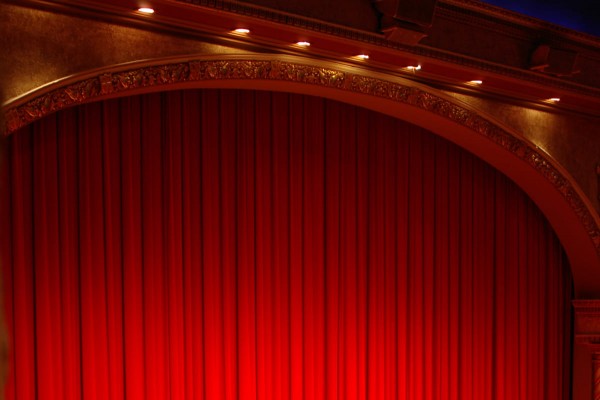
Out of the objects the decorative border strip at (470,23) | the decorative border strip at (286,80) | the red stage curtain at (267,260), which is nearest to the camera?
the decorative border strip at (286,80)

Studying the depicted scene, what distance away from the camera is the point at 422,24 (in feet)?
10.8

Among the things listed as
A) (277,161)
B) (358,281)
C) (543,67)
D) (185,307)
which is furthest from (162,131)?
(543,67)

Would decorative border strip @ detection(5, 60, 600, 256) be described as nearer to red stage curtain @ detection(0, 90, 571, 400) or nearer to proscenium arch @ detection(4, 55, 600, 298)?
proscenium arch @ detection(4, 55, 600, 298)

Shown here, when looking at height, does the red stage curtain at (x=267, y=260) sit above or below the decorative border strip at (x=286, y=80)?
below

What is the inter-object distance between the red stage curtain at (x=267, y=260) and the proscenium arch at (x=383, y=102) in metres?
0.31

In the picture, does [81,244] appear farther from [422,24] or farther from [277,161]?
[422,24]

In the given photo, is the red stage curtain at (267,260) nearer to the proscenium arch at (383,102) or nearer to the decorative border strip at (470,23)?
the proscenium arch at (383,102)

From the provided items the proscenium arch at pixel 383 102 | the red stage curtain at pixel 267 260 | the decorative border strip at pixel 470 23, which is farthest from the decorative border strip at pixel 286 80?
the red stage curtain at pixel 267 260

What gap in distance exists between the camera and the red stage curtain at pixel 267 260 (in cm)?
327

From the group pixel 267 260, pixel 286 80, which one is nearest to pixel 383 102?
pixel 286 80

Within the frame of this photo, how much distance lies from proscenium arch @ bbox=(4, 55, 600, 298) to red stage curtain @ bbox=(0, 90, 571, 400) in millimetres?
314

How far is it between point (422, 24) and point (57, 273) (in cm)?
219

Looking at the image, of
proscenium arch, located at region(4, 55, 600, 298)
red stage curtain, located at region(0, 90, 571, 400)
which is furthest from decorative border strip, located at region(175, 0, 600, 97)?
red stage curtain, located at region(0, 90, 571, 400)

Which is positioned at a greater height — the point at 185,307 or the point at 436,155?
the point at 436,155
